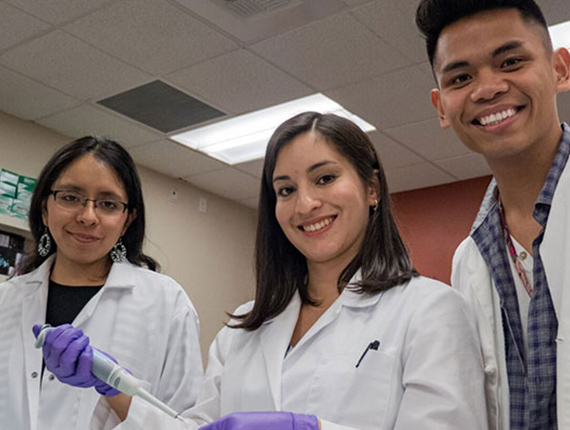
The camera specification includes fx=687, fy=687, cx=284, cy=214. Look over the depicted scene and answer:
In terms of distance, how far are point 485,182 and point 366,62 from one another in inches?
81.0

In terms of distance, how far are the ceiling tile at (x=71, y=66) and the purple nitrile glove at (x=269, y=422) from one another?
271cm

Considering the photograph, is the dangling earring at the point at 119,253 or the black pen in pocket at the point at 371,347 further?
the dangling earring at the point at 119,253

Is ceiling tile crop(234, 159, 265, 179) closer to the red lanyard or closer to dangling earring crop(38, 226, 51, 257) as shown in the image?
dangling earring crop(38, 226, 51, 257)

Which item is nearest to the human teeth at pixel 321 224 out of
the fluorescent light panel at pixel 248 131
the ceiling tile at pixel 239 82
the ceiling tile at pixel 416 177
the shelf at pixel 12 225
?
the ceiling tile at pixel 239 82

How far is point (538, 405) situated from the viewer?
4.14 ft

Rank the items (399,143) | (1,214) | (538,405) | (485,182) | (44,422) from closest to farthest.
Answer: (538,405), (44,422), (1,214), (399,143), (485,182)

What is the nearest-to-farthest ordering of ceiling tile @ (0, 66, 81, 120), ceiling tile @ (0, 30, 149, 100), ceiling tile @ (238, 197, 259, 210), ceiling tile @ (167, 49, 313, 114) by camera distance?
ceiling tile @ (0, 30, 149, 100) < ceiling tile @ (167, 49, 313, 114) < ceiling tile @ (0, 66, 81, 120) < ceiling tile @ (238, 197, 259, 210)

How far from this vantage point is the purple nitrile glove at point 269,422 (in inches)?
44.1

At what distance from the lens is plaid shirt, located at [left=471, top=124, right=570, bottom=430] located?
126 centimetres

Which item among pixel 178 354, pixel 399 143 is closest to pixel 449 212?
pixel 399 143

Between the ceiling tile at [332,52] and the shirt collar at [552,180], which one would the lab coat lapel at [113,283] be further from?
the ceiling tile at [332,52]

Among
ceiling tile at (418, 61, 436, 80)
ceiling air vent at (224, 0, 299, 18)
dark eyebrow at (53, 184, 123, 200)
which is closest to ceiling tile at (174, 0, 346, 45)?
ceiling air vent at (224, 0, 299, 18)

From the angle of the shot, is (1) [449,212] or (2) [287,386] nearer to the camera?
(2) [287,386]

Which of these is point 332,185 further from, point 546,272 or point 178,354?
point 178,354
